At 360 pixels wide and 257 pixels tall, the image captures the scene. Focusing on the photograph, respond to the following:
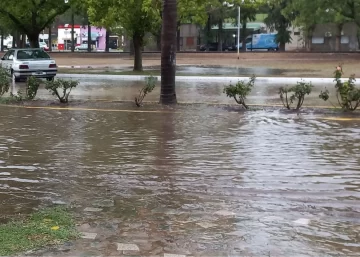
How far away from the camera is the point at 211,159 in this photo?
8297 millimetres

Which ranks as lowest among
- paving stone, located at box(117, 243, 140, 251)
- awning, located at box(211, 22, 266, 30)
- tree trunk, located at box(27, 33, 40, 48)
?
paving stone, located at box(117, 243, 140, 251)

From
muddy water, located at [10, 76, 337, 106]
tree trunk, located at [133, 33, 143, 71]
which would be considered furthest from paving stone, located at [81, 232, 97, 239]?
tree trunk, located at [133, 33, 143, 71]

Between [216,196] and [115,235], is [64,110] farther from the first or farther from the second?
[115,235]

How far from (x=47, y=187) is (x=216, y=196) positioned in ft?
6.77

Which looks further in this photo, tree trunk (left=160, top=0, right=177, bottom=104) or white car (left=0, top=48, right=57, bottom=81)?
white car (left=0, top=48, right=57, bottom=81)

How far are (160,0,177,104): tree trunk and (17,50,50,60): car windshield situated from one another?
1171 cm

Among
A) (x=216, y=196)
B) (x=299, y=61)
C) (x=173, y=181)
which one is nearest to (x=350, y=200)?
(x=216, y=196)

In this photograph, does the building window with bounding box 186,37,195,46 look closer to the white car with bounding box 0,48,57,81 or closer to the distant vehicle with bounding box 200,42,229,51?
the distant vehicle with bounding box 200,42,229,51

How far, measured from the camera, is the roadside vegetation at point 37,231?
185 inches

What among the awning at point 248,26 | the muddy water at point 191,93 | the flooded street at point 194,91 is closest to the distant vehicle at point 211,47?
the awning at point 248,26

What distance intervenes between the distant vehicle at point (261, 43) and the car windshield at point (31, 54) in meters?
46.8

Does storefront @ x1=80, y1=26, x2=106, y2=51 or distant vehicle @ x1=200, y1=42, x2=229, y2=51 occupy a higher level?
storefront @ x1=80, y1=26, x2=106, y2=51

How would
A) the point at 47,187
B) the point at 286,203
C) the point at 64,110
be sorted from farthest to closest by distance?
the point at 64,110 < the point at 47,187 < the point at 286,203

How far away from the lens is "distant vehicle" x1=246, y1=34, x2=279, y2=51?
2736 inches
